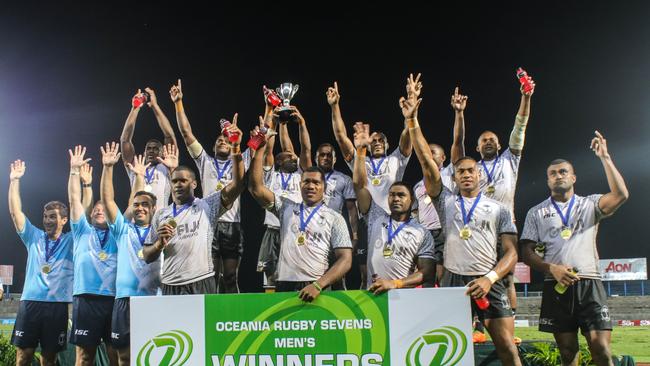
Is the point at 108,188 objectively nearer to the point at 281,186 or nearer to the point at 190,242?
the point at 190,242

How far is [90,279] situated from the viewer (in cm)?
568

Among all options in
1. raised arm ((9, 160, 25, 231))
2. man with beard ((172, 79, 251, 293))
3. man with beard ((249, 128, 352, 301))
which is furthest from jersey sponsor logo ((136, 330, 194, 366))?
raised arm ((9, 160, 25, 231))

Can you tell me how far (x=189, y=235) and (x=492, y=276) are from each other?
2.36 metres

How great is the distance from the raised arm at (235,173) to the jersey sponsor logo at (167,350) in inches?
50.2

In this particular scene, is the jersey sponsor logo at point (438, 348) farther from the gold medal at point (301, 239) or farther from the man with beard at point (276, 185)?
the man with beard at point (276, 185)

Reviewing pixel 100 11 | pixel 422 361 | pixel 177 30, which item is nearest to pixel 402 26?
pixel 177 30

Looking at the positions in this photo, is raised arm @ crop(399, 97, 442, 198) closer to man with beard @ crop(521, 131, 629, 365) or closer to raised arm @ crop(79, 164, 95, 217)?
man with beard @ crop(521, 131, 629, 365)

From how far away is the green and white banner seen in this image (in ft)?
12.9

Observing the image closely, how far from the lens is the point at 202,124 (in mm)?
19062

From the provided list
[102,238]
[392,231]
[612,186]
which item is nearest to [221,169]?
[102,238]

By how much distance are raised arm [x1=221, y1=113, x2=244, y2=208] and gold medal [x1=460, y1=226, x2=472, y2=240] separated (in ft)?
5.90

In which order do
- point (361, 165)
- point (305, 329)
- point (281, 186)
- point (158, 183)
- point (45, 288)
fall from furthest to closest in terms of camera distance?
point (158, 183) < point (281, 186) < point (45, 288) < point (361, 165) < point (305, 329)

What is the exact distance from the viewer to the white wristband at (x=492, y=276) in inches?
170

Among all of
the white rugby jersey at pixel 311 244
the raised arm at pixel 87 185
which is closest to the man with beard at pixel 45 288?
the raised arm at pixel 87 185
